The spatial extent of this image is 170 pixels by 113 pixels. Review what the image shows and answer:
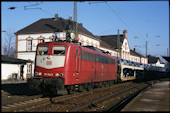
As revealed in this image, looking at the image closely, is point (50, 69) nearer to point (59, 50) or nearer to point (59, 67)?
point (59, 67)

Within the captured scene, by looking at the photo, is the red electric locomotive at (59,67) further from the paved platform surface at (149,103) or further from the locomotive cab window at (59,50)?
the paved platform surface at (149,103)

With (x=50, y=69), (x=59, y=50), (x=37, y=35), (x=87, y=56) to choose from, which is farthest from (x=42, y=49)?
(x=37, y=35)

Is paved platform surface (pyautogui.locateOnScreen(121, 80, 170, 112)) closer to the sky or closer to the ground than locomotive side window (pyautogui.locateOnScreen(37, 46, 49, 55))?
closer to the ground

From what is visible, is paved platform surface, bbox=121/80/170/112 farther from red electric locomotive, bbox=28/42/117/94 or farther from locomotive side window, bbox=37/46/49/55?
locomotive side window, bbox=37/46/49/55

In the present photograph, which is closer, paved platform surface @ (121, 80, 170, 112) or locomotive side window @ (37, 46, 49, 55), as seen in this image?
paved platform surface @ (121, 80, 170, 112)

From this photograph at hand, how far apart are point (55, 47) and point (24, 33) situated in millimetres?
29276

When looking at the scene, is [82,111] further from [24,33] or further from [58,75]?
[24,33]

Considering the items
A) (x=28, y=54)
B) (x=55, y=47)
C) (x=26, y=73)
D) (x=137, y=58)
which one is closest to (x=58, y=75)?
(x=55, y=47)

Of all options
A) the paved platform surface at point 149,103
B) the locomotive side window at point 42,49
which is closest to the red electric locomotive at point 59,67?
the locomotive side window at point 42,49

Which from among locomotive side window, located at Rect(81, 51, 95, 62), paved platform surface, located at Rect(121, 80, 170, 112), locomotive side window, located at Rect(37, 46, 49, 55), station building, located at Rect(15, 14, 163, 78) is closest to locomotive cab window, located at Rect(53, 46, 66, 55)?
locomotive side window, located at Rect(37, 46, 49, 55)

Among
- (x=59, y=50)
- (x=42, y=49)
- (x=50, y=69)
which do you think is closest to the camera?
(x=50, y=69)

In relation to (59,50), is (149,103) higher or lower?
lower

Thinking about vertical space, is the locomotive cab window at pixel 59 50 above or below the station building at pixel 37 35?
below

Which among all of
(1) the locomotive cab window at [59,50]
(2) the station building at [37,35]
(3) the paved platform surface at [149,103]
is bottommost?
(3) the paved platform surface at [149,103]
